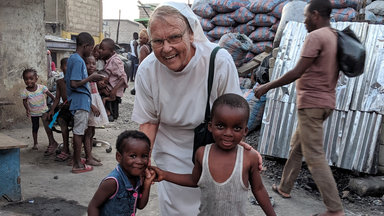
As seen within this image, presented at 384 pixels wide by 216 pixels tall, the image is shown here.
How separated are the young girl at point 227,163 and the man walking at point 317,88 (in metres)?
1.35

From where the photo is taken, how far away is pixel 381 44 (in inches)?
168

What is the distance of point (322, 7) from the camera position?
3164 millimetres

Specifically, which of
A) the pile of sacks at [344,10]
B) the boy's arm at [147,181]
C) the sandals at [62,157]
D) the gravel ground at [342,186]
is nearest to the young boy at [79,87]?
the sandals at [62,157]

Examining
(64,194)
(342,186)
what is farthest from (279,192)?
(64,194)

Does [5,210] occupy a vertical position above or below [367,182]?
below

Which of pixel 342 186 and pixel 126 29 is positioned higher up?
pixel 126 29

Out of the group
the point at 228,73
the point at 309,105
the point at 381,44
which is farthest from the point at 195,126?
the point at 381,44

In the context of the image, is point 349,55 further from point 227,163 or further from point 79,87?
point 79,87

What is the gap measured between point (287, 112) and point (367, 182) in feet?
4.10

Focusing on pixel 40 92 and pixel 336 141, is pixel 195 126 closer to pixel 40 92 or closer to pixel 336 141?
pixel 336 141

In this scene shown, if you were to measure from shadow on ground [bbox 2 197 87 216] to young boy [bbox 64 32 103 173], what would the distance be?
2.80 feet

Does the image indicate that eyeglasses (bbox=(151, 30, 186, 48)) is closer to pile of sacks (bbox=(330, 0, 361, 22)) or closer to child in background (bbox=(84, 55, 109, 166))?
child in background (bbox=(84, 55, 109, 166))

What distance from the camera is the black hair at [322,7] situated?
3.14 metres

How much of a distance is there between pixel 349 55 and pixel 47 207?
3006 millimetres
